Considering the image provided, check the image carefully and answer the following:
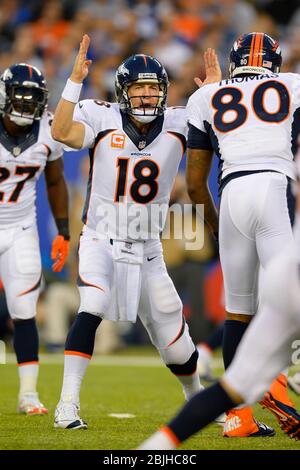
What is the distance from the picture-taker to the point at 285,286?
122 inches

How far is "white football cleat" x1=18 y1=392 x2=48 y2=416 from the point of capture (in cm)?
546

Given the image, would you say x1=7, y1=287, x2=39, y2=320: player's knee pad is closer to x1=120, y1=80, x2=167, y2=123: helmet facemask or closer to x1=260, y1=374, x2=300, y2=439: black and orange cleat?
x1=120, y1=80, x2=167, y2=123: helmet facemask

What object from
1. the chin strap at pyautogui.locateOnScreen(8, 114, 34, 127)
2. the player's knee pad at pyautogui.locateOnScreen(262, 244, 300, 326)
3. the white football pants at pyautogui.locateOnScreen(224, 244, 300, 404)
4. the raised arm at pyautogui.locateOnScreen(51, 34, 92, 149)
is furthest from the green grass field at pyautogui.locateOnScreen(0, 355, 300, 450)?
the chin strap at pyautogui.locateOnScreen(8, 114, 34, 127)

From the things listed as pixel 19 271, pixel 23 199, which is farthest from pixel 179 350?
pixel 23 199

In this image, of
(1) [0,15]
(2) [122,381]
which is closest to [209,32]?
(1) [0,15]

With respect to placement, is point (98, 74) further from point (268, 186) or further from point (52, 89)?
point (268, 186)

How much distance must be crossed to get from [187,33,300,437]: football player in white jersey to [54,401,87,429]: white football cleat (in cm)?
75

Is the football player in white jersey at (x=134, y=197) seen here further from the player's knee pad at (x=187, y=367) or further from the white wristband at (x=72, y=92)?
the white wristband at (x=72, y=92)

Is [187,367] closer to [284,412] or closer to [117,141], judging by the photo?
[284,412]

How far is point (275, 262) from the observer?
3191 millimetres

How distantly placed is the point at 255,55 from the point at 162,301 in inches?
54.4

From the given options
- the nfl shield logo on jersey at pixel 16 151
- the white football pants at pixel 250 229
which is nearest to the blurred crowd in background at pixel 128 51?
the nfl shield logo on jersey at pixel 16 151

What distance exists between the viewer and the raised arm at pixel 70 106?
4.69m

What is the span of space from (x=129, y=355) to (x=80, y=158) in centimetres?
221
